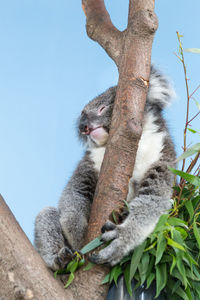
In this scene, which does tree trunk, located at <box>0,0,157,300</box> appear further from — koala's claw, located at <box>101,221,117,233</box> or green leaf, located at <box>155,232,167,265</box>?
green leaf, located at <box>155,232,167,265</box>

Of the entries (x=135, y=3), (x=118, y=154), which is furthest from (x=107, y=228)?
(x=135, y=3)

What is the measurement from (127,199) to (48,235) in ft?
1.95

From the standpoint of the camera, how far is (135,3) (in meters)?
2.96

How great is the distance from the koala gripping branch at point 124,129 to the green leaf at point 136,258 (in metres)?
0.14

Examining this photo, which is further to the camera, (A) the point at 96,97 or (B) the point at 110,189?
(A) the point at 96,97

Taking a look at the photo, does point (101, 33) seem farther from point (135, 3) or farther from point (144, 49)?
point (144, 49)

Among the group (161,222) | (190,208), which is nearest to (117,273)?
(161,222)

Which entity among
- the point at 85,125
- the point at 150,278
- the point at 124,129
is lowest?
the point at 150,278

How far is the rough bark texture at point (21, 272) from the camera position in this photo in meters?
1.88

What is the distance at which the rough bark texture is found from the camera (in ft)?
6.16

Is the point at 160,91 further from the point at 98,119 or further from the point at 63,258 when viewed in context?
the point at 63,258

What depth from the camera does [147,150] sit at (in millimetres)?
2760

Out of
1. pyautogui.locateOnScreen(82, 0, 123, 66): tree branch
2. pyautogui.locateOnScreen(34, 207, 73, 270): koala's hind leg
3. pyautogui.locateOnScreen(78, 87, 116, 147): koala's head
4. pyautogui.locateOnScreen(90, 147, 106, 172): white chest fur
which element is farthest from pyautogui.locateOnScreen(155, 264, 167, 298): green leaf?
pyautogui.locateOnScreen(82, 0, 123, 66): tree branch

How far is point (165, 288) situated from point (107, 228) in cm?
49
